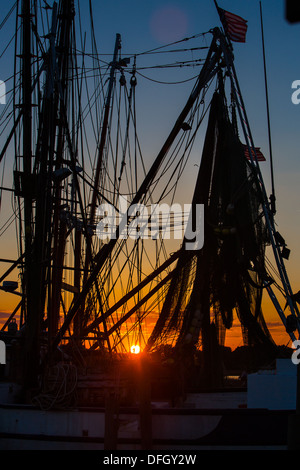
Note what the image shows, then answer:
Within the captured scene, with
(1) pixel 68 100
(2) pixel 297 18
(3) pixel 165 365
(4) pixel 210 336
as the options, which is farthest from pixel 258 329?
(2) pixel 297 18

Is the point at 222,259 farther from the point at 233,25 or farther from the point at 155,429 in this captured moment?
the point at 233,25

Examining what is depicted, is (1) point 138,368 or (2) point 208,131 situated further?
(2) point 208,131

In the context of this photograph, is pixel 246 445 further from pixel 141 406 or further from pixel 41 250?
pixel 41 250

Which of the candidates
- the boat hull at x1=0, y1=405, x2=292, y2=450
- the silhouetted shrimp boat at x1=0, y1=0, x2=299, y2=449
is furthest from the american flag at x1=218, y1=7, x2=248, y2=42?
the boat hull at x1=0, y1=405, x2=292, y2=450

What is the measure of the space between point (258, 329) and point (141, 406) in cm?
481

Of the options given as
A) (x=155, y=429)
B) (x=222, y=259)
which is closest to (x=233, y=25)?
(x=222, y=259)

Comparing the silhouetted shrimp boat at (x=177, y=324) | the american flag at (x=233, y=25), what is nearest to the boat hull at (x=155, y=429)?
the silhouetted shrimp boat at (x=177, y=324)

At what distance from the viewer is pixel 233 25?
20.8m

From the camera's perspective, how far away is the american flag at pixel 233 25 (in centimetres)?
2059

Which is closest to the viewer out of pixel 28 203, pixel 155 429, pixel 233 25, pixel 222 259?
pixel 155 429

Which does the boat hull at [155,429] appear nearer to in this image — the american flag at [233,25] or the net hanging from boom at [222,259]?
the net hanging from boom at [222,259]

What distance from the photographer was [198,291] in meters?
18.8

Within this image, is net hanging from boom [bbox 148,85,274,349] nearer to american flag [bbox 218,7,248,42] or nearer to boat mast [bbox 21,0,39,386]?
american flag [bbox 218,7,248,42]

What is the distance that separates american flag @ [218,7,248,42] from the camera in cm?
2059
